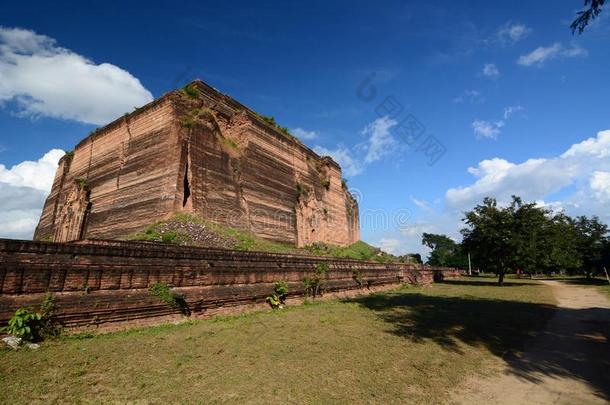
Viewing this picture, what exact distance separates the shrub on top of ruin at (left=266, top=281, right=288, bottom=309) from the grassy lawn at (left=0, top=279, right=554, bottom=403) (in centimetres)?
153

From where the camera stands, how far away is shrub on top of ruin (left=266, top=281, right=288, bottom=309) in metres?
9.47

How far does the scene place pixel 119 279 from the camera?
6.21m

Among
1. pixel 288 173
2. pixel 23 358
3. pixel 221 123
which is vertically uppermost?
pixel 221 123

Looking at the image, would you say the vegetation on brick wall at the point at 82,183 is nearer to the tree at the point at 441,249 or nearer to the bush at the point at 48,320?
the bush at the point at 48,320

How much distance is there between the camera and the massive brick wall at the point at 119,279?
521 centimetres

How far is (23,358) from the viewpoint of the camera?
4.23 metres

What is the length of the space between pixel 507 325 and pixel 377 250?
3097 cm

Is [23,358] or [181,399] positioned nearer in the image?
[181,399]

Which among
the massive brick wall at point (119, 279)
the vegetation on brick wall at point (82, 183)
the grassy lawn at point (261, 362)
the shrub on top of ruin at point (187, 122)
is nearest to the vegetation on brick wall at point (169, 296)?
the massive brick wall at point (119, 279)

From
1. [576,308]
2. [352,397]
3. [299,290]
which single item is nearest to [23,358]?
[352,397]

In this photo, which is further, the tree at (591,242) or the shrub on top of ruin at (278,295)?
the tree at (591,242)

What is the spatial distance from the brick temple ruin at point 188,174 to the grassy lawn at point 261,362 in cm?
1337

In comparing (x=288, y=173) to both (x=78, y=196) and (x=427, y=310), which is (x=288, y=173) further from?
(x=427, y=310)

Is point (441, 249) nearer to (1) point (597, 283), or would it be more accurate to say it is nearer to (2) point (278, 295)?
(1) point (597, 283)
